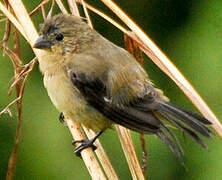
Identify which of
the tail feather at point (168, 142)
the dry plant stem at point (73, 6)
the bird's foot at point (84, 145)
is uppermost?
the dry plant stem at point (73, 6)

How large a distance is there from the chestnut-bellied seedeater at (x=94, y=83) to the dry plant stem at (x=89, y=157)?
5 centimetres

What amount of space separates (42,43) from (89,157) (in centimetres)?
62

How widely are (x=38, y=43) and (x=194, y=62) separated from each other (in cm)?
147

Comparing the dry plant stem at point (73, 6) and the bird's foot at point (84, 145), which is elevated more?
the dry plant stem at point (73, 6)

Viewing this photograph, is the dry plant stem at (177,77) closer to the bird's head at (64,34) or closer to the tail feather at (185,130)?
the tail feather at (185,130)

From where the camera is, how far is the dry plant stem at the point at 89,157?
2516mm

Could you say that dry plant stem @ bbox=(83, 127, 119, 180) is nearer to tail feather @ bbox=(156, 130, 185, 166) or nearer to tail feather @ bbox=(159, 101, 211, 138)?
tail feather @ bbox=(156, 130, 185, 166)

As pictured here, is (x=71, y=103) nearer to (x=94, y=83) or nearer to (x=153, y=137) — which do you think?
(x=94, y=83)

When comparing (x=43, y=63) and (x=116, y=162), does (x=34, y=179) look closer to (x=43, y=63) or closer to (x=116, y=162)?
(x=116, y=162)

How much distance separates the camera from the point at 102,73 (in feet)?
9.96

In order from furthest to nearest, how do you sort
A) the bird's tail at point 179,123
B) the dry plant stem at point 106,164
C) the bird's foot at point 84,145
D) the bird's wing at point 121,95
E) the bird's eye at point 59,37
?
the bird's eye at point 59,37
the bird's wing at point 121,95
the bird's foot at point 84,145
the bird's tail at point 179,123
the dry plant stem at point 106,164

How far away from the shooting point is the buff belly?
303 centimetres

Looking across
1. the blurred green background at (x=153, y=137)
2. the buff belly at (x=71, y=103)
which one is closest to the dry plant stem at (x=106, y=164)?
the buff belly at (x=71, y=103)

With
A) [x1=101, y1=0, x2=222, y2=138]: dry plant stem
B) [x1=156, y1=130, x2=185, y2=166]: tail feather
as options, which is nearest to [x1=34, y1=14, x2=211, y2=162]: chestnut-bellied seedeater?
[x1=156, y1=130, x2=185, y2=166]: tail feather
